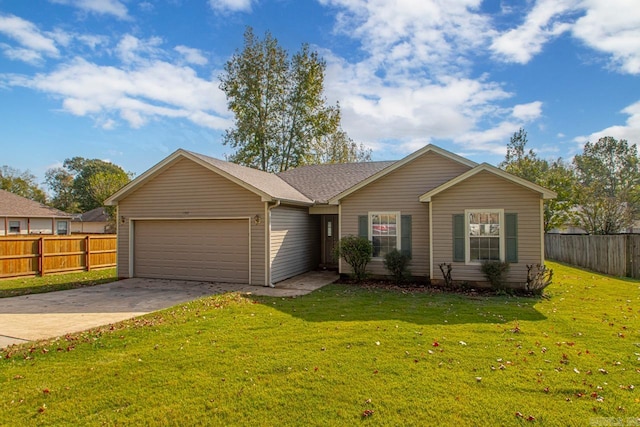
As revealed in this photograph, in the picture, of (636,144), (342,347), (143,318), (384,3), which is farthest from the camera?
(636,144)

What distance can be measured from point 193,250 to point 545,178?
2584cm

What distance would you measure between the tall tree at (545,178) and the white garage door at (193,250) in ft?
71.0

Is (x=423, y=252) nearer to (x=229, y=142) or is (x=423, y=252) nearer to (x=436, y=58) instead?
(x=436, y=58)

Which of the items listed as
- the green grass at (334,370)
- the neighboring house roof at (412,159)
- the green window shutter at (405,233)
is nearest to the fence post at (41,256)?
the green grass at (334,370)

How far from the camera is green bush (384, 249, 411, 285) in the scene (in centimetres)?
1151

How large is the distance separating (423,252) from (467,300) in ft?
9.04

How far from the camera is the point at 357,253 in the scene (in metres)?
11.7

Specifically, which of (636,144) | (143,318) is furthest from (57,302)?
(636,144)

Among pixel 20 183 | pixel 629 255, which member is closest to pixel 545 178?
pixel 629 255

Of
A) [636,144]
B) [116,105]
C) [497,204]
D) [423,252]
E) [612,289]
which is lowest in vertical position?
[612,289]

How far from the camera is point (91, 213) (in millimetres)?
44719

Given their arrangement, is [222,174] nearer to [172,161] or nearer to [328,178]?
[172,161]

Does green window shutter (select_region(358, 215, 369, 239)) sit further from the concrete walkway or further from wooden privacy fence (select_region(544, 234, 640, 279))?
wooden privacy fence (select_region(544, 234, 640, 279))

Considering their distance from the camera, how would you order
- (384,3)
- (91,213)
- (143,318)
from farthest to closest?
(91,213) < (384,3) < (143,318)
